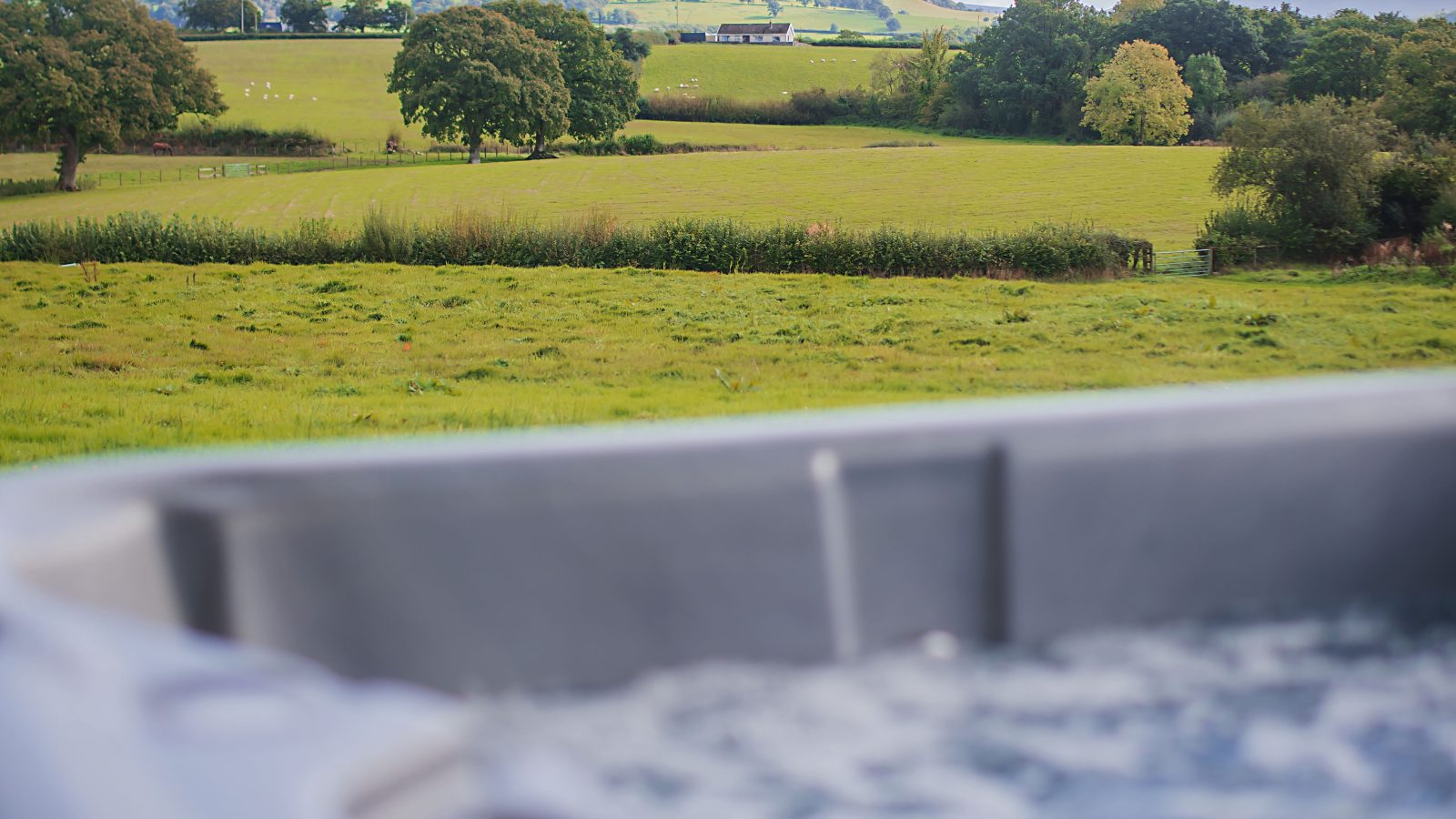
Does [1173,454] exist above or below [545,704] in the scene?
above

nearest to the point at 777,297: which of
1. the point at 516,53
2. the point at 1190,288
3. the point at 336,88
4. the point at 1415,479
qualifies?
the point at 1190,288

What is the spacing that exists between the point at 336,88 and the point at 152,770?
15675 mm

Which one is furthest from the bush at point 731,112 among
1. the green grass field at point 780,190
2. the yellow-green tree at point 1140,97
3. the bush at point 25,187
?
the bush at point 25,187

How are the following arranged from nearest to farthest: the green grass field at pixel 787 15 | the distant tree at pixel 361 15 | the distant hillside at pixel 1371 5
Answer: the distant hillside at pixel 1371 5 → the distant tree at pixel 361 15 → the green grass field at pixel 787 15

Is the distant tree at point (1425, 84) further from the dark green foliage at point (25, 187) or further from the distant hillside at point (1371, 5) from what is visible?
the dark green foliage at point (25, 187)

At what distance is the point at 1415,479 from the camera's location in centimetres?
150

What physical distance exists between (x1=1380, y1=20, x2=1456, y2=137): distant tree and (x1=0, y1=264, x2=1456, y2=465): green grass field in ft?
7.32

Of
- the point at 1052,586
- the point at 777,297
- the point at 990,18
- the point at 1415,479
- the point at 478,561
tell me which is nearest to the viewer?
the point at 478,561

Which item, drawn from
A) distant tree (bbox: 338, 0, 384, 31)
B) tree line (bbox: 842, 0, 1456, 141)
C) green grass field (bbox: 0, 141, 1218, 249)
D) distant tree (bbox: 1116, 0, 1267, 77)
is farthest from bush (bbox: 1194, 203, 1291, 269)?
distant tree (bbox: 338, 0, 384, 31)

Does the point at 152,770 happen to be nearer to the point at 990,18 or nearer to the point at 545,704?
the point at 545,704

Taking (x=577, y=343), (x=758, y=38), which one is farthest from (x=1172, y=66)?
(x=577, y=343)

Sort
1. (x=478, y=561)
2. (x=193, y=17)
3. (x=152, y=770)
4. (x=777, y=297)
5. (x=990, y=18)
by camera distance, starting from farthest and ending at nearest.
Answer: (x=990, y=18), (x=193, y=17), (x=777, y=297), (x=478, y=561), (x=152, y=770)

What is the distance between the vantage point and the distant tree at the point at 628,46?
55.1 ft

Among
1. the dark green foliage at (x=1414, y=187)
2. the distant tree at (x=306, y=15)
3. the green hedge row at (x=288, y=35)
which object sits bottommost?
the dark green foliage at (x=1414, y=187)
